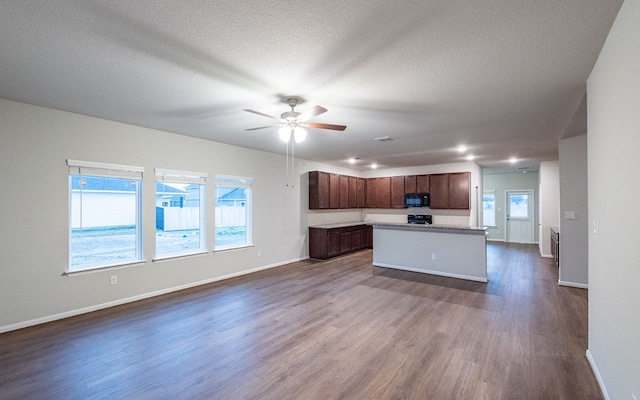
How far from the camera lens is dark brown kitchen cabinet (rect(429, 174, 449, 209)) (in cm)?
786

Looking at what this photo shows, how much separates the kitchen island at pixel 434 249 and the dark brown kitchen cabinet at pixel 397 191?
2.61m

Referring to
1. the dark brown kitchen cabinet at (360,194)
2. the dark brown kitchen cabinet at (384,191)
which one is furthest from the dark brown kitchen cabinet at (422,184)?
the dark brown kitchen cabinet at (360,194)

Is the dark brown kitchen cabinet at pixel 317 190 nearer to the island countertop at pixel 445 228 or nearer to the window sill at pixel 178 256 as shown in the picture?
the island countertop at pixel 445 228

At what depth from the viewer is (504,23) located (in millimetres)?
1832

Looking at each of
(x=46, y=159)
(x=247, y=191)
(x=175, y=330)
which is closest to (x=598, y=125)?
(x=175, y=330)

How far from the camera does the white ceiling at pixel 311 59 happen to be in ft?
5.68

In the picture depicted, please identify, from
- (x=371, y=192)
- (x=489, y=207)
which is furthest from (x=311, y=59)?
(x=489, y=207)

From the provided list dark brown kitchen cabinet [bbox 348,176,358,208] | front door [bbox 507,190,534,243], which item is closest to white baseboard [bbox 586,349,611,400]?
dark brown kitchen cabinet [bbox 348,176,358,208]

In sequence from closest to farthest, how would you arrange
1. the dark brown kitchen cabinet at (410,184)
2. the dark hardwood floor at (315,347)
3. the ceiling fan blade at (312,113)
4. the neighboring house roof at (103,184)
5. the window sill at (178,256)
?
the dark hardwood floor at (315,347), the ceiling fan blade at (312,113), the neighboring house roof at (103,184), the window sill at (178,256), the dark brown kitchen cabinet at (410,184)

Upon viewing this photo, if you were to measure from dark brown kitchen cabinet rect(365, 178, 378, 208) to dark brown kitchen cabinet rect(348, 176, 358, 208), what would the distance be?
0.67m

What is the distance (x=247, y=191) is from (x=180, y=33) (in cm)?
409

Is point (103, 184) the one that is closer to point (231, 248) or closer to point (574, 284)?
point (231, 248)

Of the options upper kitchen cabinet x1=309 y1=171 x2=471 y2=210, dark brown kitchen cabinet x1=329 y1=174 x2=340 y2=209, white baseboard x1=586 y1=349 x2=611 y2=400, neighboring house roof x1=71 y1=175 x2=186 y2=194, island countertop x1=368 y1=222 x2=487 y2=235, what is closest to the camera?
white baseboard x1=586 y1=349 x2=611 y2=400

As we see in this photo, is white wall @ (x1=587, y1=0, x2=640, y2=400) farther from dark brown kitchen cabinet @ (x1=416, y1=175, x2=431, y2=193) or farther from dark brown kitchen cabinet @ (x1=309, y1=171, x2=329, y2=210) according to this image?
dark brown kitchen cabinet @ (x1=416, y1=175, x2=431, y2=193)
